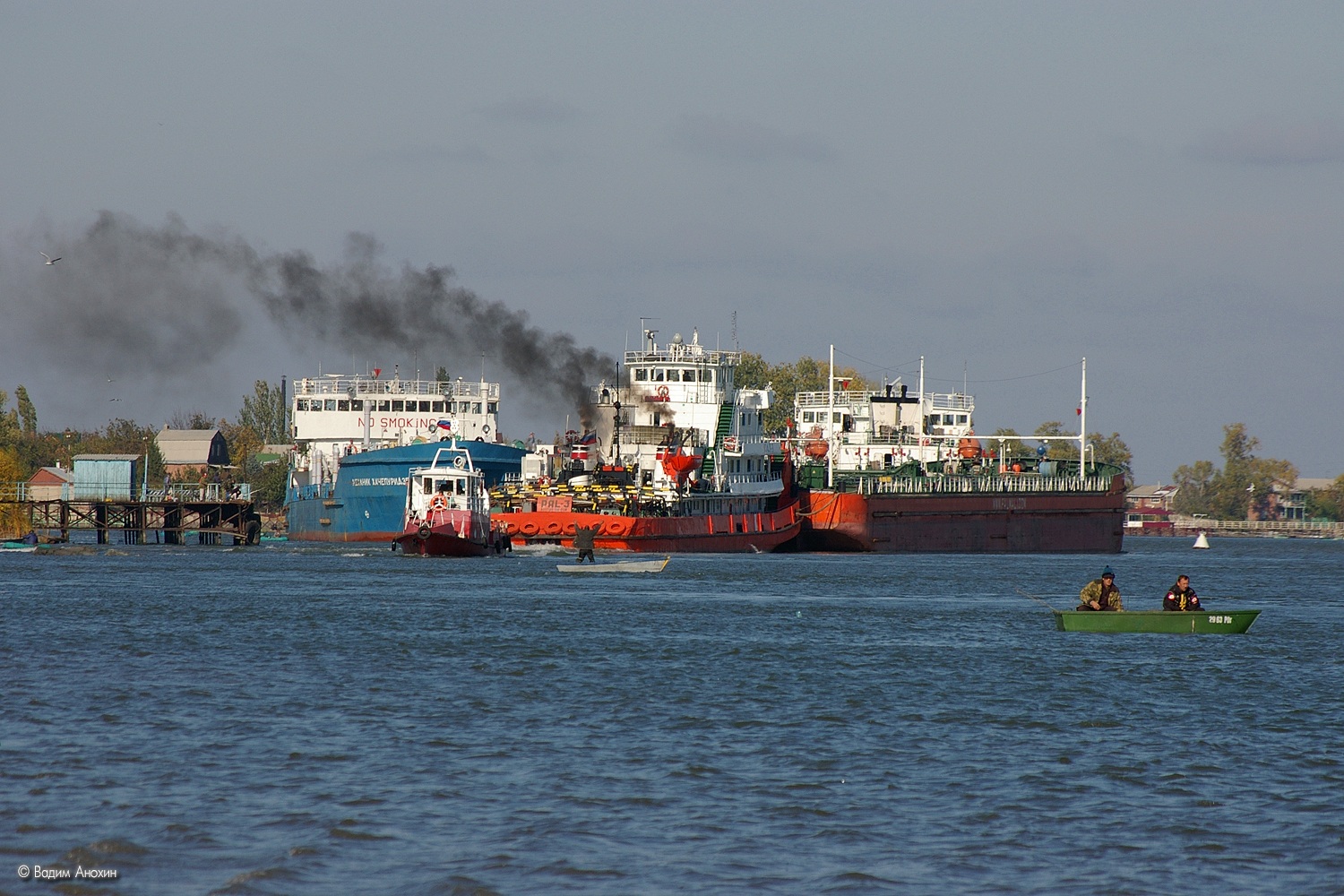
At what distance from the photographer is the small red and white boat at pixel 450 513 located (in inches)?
2579

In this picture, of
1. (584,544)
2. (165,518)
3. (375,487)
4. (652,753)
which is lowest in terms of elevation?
(652,753)

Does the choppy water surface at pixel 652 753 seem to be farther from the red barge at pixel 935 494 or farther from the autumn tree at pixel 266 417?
the autumn tree at pixel 266 417

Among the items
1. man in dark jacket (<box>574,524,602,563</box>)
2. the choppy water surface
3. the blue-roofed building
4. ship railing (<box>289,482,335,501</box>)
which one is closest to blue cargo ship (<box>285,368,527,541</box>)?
ship railing (<box>289,482,335,501</box>)

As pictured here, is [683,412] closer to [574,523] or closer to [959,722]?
[574,523]

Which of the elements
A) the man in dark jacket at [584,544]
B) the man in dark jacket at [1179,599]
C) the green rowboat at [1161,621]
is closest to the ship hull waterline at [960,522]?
the man in dark jacket at [584,544]

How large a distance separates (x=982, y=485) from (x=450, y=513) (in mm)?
40405

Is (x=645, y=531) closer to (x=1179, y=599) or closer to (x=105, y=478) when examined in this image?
(x=1179, y=599)

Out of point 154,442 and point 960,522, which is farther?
point 154,442

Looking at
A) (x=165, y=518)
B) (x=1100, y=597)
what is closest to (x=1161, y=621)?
(x=1100, y=597)

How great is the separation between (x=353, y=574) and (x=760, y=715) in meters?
36.3

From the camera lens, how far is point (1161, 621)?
37.1 meters

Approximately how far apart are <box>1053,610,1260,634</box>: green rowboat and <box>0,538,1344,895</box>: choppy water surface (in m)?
0.59

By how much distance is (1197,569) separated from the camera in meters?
83.6

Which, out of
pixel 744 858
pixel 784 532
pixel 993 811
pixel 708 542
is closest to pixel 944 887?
pixel 744 858
